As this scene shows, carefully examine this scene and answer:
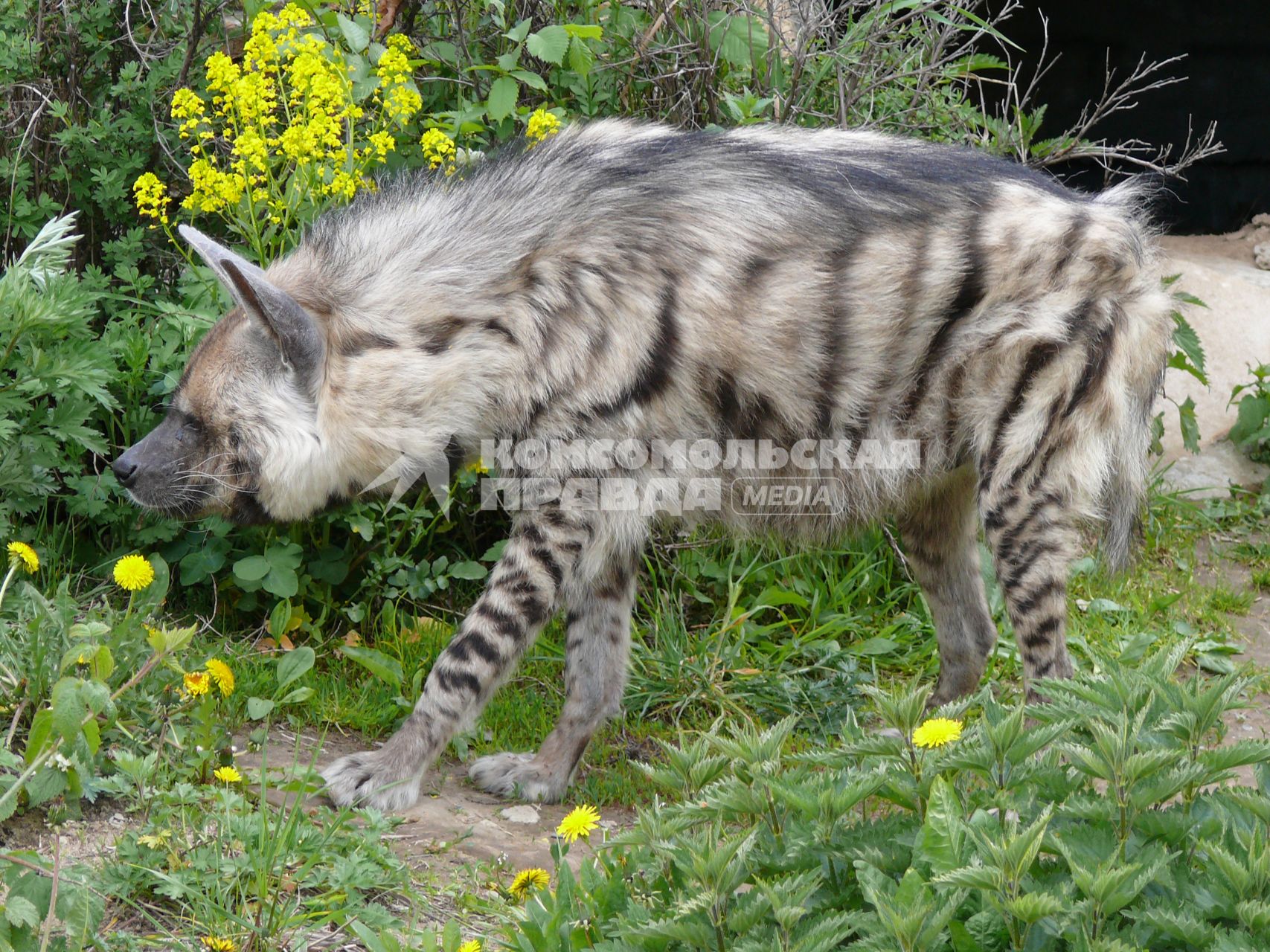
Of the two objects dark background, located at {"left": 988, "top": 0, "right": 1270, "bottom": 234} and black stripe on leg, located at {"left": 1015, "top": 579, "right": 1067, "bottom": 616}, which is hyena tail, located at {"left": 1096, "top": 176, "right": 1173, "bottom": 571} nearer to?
black stripe on leg, located at {"left": 1015, "top": 579, "right": 1067, "bottom": 616}

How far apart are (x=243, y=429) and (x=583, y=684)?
104 cm

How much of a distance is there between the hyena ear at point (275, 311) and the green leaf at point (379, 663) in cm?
75

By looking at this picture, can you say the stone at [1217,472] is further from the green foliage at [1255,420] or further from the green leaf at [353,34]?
the green leaf at [353,34]

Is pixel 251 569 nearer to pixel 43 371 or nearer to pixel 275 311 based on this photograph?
pixel 43 371

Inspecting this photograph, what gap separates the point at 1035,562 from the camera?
3148 millimetres

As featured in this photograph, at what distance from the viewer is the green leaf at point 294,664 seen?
10.8 ft

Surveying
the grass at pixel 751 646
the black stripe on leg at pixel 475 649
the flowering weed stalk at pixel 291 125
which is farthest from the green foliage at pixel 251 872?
the flowering weed stalk at pixel 291 125

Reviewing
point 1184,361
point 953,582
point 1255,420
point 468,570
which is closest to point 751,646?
point 953,582

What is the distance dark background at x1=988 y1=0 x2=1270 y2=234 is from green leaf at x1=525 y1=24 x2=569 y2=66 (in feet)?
12.5

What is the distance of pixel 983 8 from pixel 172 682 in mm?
5725

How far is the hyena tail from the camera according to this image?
123 inches

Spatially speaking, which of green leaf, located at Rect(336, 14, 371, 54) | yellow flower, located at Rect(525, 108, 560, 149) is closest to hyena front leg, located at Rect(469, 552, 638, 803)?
yellow flower, located at Rect(525, 108, 560, 149)

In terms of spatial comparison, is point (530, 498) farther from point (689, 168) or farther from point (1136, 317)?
point (1136, 317)

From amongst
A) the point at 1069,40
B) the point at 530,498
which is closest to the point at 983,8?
the point at 1069,40
